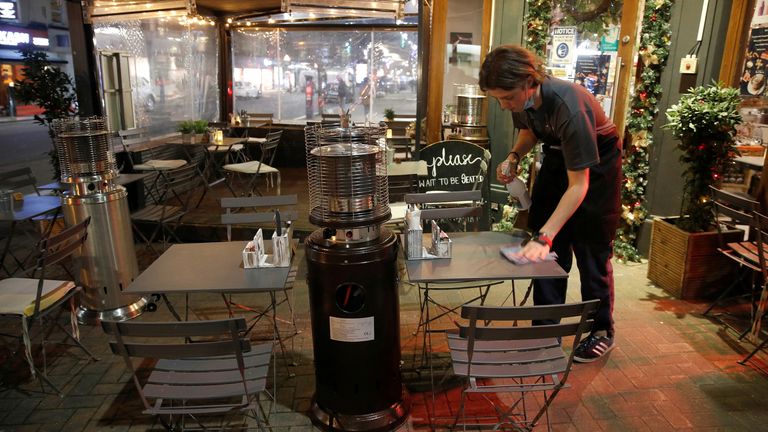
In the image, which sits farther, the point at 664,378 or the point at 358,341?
the point at 664,378

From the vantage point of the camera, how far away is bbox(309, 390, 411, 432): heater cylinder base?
A: 278 centimetres

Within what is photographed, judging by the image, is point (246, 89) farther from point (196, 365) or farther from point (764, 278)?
point (764, 278)

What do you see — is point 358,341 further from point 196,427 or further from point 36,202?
point 36,202

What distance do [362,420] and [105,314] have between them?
256 centimetres

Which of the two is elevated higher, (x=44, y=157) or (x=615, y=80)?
(x=615, y=80)

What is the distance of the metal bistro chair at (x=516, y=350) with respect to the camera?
2.15m

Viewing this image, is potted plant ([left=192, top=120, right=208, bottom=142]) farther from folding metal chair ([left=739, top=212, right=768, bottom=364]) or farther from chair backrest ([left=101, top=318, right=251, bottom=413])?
folding metal chair ([left=739, top=212, right=768, bottom=364])

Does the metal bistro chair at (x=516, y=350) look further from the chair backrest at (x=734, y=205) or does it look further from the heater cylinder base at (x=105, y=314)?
the heater cylinder base at (x=105, y=314)

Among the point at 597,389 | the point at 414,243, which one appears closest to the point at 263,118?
the point at 414,243

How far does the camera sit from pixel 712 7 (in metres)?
4.67

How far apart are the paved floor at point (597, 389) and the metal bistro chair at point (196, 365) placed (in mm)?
548

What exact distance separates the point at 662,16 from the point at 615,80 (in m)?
0.69

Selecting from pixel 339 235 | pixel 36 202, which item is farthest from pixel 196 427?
pixel 36 202

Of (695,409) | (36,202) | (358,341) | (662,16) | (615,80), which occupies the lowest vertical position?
(695,409)
